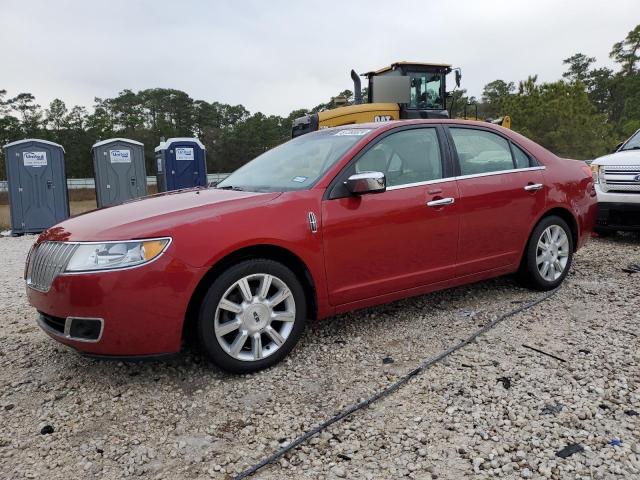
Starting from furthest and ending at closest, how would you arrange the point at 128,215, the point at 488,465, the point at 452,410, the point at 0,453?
the point at 128,215
the point at 452,410
the point at 0,453
the point at 488,465

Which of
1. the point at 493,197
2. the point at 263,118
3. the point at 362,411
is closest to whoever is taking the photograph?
the point at 362,411

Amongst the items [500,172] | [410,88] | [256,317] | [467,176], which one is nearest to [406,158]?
[467,176]

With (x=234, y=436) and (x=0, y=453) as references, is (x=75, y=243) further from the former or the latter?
(x=234, y=436)

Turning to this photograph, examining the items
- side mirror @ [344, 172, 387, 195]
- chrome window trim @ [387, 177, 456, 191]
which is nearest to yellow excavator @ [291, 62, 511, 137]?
chrome window trim @ [387, 177, 456, 191]

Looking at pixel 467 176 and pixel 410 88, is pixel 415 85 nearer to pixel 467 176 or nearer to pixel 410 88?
pixel 410 88

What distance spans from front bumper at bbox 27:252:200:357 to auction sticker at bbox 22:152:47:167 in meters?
9.14

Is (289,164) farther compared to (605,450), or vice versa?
(289,164)

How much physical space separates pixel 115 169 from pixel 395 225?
9383 millimetres

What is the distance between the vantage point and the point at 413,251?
3645 millimetres

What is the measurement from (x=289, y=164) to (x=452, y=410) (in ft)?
6.92

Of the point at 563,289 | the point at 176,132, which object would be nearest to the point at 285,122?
the point at 176,132

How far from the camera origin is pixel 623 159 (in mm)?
6680

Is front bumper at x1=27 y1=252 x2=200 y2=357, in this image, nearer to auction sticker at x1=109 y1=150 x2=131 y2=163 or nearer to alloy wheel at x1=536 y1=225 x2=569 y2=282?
alloy wheel at x1=536 y1=225 x2=569 y2=282

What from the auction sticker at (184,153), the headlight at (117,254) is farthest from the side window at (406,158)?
the auction sticker at (184,153)
